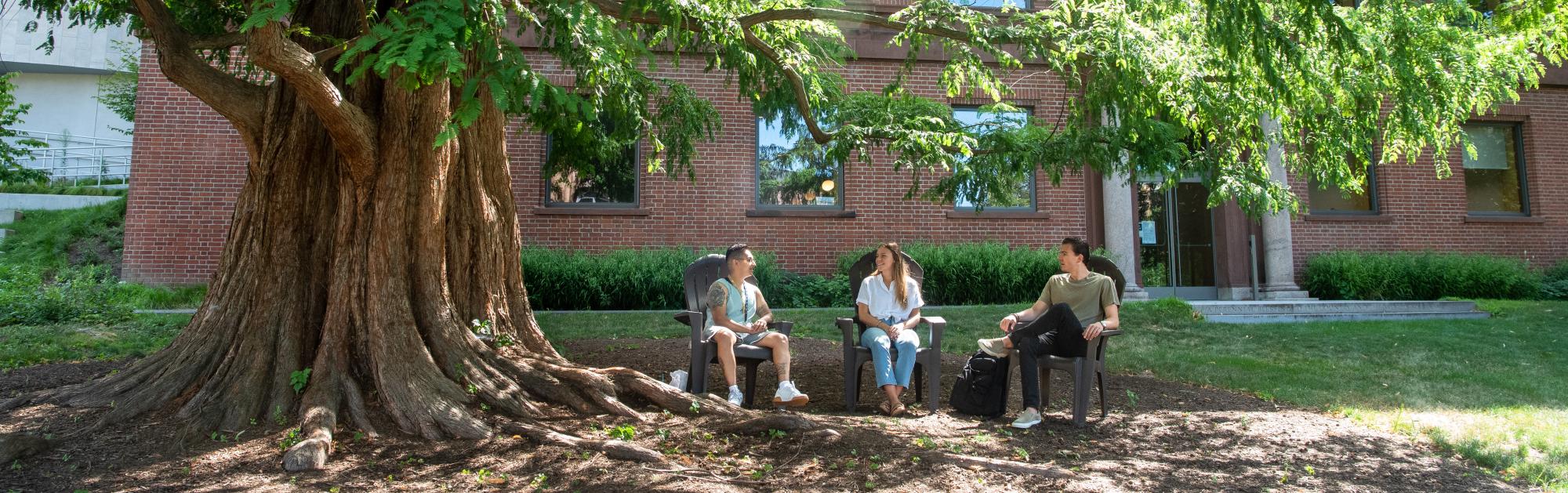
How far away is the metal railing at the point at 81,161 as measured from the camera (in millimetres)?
20844

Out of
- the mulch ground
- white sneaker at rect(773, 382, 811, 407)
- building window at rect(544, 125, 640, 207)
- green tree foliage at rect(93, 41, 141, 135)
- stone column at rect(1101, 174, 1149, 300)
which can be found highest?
green tree foliage at rect(93, 41, 141, 135)

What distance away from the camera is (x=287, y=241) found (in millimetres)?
4973

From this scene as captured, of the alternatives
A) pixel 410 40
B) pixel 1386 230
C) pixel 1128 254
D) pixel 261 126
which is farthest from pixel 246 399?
pixel 1386 230

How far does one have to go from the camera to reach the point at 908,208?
12672 millimetres

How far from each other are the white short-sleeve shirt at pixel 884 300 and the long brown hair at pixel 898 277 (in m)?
0.01

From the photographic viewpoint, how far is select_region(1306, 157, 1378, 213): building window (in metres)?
13.7

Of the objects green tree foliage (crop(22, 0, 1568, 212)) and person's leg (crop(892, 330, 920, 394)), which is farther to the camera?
person's leg (crop(892, 330, 920, 394))

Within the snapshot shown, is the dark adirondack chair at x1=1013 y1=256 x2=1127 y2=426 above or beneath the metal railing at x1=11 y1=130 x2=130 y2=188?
beneath

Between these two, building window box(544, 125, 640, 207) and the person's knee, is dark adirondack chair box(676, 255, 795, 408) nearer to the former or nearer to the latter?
the person's knee

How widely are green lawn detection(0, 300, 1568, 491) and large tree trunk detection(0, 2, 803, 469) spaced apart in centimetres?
280

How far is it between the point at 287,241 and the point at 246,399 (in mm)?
942

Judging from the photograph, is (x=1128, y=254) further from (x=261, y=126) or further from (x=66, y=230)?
(x=66, y=230)

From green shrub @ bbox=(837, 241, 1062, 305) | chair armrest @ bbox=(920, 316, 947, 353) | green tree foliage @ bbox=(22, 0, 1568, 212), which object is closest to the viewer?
green tree foliage @ bbox=(22, 0, 1568, 212)

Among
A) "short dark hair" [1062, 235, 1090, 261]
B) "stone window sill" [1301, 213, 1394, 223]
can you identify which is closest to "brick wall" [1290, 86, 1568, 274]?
"stone window sill" [1301, 213, 1394, 223]
